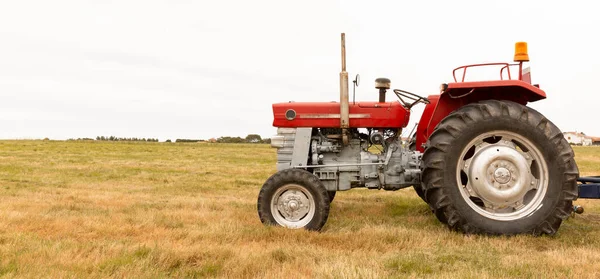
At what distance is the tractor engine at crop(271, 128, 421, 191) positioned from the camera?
218 inches

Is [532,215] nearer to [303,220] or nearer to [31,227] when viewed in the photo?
[303,220]

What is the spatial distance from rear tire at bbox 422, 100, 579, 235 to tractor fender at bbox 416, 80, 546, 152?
23cm

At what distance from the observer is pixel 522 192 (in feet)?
15.5

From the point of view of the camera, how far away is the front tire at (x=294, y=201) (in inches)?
195

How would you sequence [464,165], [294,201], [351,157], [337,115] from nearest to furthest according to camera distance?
[464,165] → [294,201] → [337,115] → [351,157]

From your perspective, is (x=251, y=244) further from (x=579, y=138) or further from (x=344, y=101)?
(x=579, y=138)

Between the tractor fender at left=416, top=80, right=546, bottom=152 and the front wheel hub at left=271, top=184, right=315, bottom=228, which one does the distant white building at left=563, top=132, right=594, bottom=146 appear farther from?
the front wheel hub at left=271, top=184, right=315, bottom=228

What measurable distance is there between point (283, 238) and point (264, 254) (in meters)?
0.83

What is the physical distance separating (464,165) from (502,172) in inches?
15.1

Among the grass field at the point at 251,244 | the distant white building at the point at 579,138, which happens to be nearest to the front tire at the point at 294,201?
the grass field at the point at 251,244

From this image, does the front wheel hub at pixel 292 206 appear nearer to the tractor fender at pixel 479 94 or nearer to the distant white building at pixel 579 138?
the tractor fender at pixel 479 94

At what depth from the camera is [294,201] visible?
506 centimetres

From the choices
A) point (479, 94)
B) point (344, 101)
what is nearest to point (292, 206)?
point (344, 101)

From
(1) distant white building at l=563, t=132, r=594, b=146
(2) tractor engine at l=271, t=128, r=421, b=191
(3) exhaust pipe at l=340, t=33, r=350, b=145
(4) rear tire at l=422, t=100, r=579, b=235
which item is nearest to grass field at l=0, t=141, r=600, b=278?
(4) rear tire at l=422, t=100, r=579, b=235
